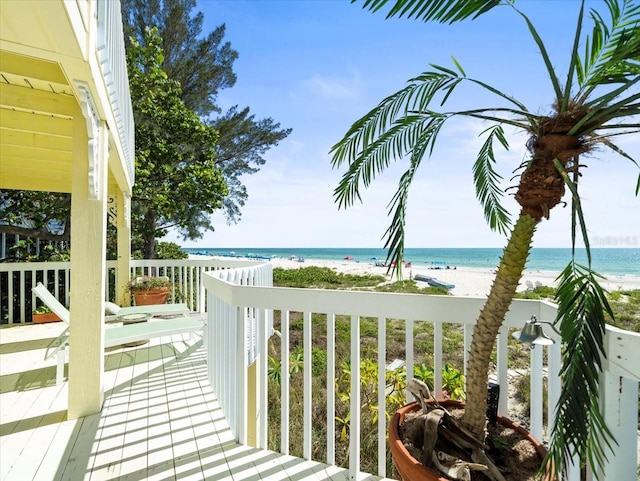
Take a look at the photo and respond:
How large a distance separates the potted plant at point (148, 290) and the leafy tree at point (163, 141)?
11.7 feet

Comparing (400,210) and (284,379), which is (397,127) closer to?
(400,210)

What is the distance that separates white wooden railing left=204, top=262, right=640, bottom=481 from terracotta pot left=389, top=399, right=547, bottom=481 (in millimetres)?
123

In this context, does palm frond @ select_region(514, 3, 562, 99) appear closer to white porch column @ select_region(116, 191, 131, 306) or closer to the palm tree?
the palm tree

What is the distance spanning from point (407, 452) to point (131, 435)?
1.96 m

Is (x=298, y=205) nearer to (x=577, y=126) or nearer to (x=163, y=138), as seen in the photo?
(x=163, y=138)

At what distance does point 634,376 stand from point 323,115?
2100 centimetres

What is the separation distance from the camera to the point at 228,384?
2.54 meters

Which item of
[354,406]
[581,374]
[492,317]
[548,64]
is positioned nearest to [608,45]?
[548,64]

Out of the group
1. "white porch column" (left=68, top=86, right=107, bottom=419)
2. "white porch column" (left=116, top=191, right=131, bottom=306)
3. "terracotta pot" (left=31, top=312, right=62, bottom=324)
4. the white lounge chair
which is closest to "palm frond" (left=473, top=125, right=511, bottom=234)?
"white porch column" (left=68, top=86, right=107, bottom=419)

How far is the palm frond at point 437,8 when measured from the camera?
152 cm

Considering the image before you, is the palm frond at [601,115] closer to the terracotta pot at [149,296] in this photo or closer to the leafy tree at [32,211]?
the terracotta pot at [149,296]

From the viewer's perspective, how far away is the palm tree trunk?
143 centimetres

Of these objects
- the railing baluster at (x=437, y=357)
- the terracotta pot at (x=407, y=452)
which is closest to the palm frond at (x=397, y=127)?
the railing baluster at (x=437, y=357)

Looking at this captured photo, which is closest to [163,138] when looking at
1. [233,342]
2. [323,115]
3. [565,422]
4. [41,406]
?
[41,406]
